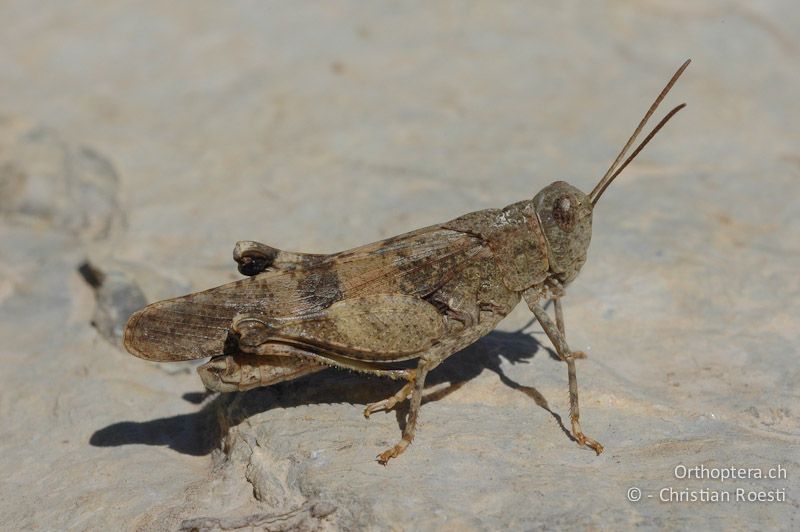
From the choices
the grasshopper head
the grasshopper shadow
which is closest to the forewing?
the grasshopper shadow

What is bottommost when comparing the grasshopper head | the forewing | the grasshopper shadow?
the grasshopper shadow

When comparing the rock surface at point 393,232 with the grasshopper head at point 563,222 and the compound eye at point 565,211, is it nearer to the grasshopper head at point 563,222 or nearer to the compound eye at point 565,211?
the grasshopper head at point 563,222

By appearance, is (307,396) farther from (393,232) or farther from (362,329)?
(393,232)

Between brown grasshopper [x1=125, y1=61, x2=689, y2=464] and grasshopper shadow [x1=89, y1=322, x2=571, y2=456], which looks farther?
grasshopper shadow [x1=89, y1=322, x2=571, y2=456]

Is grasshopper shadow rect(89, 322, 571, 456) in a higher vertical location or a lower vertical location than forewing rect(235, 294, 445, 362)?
lower

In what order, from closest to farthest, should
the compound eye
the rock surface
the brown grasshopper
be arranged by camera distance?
the rock surface, the brown grasshopper, the compound eye

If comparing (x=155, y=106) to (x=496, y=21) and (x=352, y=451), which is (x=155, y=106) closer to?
(x=496, y=21)

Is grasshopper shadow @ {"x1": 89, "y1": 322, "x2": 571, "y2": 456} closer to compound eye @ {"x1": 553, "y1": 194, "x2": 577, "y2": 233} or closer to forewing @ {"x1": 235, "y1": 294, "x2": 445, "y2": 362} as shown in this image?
forewing @ {"x1": 235, "y1": 294, "x2": 445, "y2": 362}
